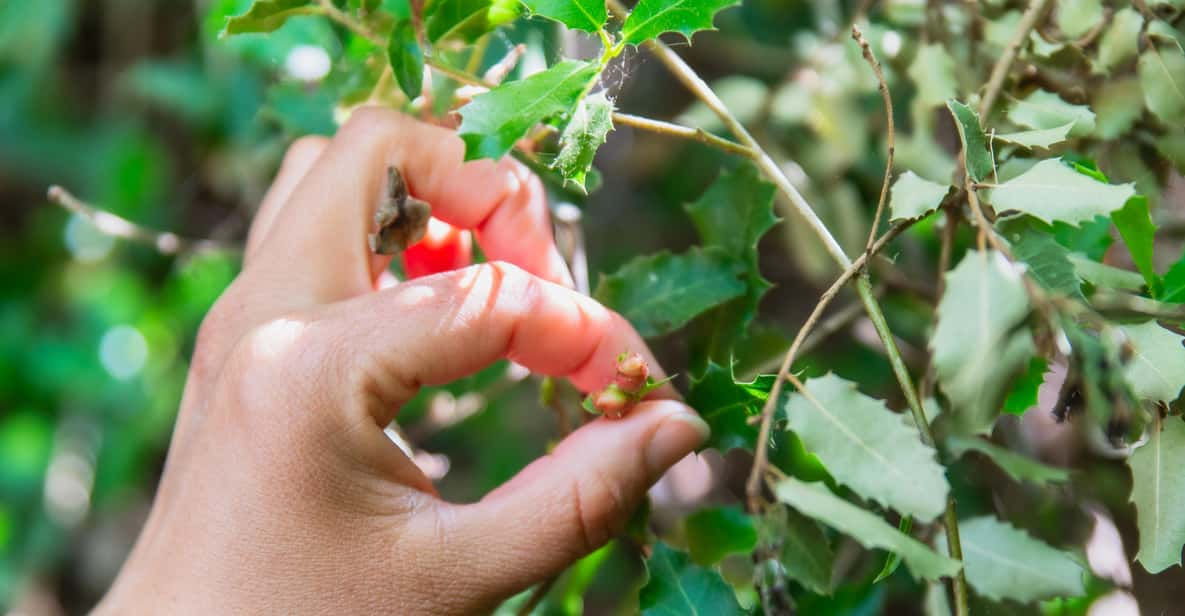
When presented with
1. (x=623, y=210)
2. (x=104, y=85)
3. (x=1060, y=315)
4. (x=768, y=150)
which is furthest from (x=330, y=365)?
(x=104, y=85)

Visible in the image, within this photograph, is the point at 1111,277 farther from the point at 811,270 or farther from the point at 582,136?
the point at 811,270

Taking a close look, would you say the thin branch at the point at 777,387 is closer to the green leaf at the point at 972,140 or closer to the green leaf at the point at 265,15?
the green leaf at the point at 972,140

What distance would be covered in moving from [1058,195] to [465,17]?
0.49 metres

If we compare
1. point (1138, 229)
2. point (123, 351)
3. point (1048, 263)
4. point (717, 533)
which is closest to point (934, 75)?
point (1138, 229)

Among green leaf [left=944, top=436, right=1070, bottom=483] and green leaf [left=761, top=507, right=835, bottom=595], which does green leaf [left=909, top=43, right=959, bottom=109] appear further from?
green leaf [left=761, top=507, right=835, bottom=595]

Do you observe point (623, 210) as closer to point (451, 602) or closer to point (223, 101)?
point (223, 101)

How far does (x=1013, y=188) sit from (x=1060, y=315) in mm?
111

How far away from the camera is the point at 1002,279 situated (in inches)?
22.0

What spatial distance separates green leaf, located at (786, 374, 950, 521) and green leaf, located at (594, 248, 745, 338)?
279 mm

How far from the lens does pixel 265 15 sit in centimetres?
81

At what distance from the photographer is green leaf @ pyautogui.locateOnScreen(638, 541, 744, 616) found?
76 centimetres

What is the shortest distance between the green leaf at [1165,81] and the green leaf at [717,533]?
0.51 m

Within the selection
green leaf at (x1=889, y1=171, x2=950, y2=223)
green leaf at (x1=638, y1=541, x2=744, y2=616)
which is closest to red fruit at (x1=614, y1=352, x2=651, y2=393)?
green leaf at (x1=638, y1=541, x2=744, y2=616)

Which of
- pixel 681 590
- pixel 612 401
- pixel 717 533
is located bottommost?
pixel 717 533
